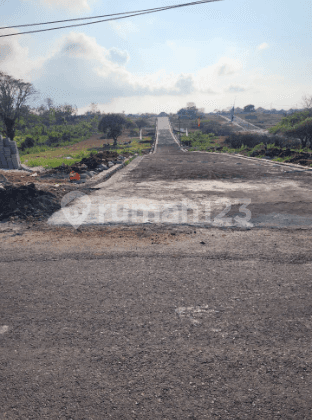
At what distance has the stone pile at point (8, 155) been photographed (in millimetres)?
13328

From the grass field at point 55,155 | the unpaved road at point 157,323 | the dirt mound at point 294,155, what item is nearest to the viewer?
the unpaved road at point 157,323

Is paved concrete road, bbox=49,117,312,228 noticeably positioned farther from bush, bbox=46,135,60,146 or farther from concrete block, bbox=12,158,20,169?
bush, bbox=46,135,60,146

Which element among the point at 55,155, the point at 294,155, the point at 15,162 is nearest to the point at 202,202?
the point at 15,162

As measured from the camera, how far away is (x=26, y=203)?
6234mm

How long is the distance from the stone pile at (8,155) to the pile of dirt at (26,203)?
24.9 ft

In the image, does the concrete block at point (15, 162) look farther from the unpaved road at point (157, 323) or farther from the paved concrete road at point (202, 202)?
the unpaved road at point (157, 323)

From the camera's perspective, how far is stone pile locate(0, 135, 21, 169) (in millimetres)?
13328

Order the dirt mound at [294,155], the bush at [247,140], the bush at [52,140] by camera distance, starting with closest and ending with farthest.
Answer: the dirt mound at [294,155] < the bush at [247,140] < the bush at [52,140]

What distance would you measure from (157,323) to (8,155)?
1373 cm

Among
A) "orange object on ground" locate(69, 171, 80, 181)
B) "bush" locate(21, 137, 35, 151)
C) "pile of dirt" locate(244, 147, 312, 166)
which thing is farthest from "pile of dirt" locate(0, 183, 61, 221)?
"bush" locate(21, 137, 35, 151)

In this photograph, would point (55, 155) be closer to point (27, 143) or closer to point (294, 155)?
point (27, 143)

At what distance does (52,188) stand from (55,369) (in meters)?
6.53

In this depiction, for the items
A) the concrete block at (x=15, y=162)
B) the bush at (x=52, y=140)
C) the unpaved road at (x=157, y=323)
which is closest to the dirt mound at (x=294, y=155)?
the unpaved road at (x=157, y=323)

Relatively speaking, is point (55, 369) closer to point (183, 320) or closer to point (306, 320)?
point (183, 320)
